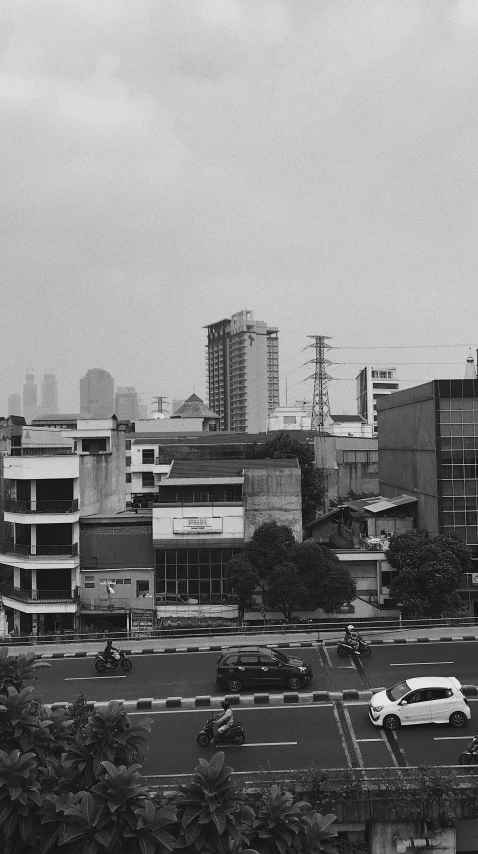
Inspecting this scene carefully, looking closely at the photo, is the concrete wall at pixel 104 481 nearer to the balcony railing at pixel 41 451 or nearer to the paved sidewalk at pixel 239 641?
the balcony railing at pixel 41 451

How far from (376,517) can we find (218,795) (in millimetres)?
28683

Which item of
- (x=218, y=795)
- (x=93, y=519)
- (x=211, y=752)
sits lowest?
(x=211, y=752)

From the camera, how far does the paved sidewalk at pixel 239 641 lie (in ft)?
85.0

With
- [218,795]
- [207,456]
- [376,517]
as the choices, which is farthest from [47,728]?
[207,456]

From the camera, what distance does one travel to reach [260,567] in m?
32.6

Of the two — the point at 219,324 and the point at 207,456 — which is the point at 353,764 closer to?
the point at 207,456

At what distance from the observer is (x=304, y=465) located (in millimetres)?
50750

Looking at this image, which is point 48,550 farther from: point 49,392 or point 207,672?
point 49,392

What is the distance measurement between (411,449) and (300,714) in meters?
23.6

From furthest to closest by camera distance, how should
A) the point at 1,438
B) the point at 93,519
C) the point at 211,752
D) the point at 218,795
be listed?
the point at 1,438
the point at 93,519
the point at 211,752
the point at 218,795

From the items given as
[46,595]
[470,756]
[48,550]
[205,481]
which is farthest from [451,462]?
[470,756]

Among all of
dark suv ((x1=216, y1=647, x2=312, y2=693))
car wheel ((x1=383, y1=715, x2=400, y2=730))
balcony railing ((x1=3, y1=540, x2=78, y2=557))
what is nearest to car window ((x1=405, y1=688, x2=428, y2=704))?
car wheel ((x1=383, y1=715, x2=400, y2=730))

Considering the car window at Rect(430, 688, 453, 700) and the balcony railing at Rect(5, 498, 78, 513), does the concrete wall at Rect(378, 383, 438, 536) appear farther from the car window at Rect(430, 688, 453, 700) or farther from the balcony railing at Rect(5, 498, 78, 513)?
the car window at Rect(430, 688, 453, 700)

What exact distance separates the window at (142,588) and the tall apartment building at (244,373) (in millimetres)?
131007
